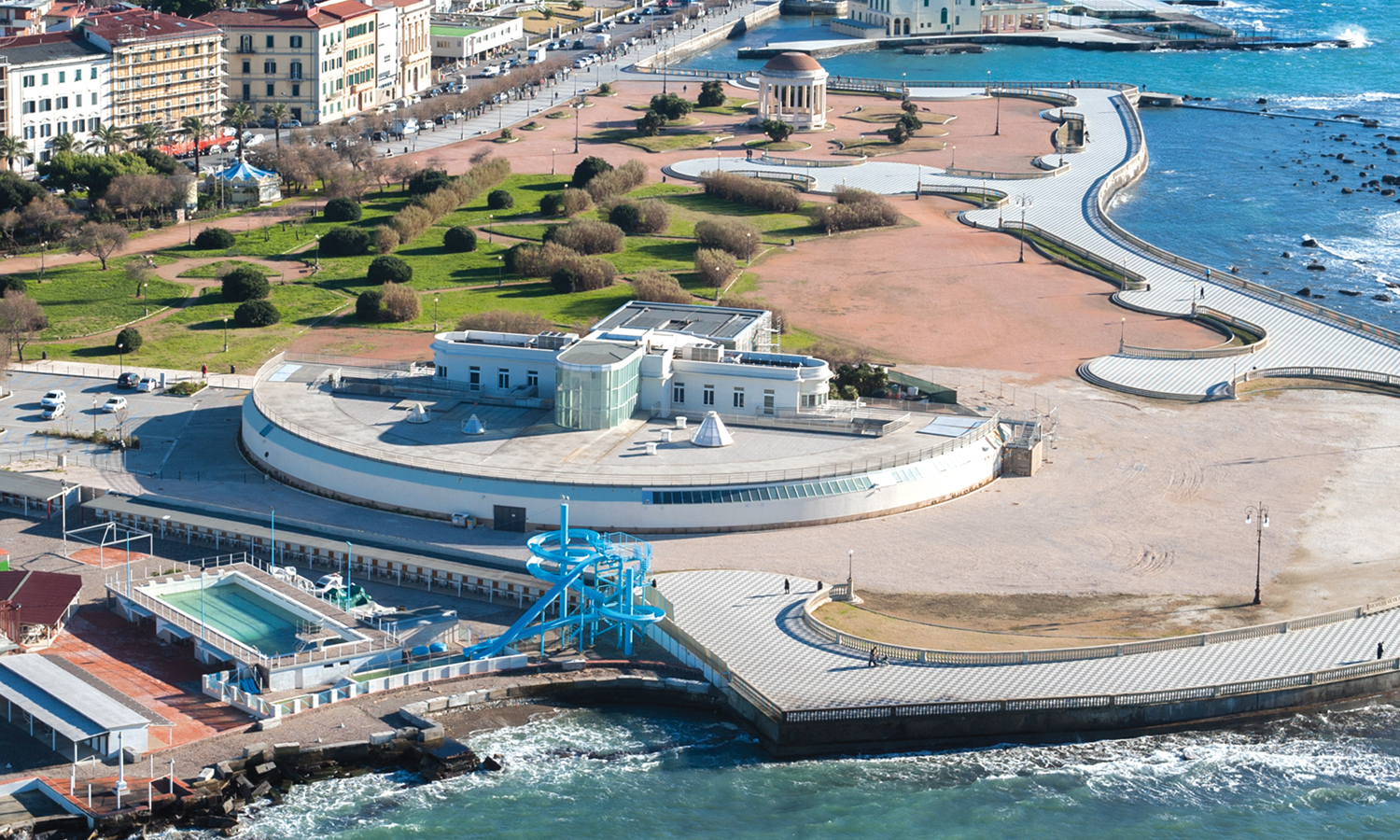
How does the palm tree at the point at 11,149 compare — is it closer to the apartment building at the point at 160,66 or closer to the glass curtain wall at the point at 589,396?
the apartment building at the point at 160,66

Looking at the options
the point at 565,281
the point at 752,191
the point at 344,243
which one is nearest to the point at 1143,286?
the point at 752,191

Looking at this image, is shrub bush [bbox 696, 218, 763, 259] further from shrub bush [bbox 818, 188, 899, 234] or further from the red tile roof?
the red tile roof

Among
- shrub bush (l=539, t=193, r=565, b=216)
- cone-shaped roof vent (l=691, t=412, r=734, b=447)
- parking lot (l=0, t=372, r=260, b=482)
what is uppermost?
shrub bush (l=539, t=193, r=565, b=216)

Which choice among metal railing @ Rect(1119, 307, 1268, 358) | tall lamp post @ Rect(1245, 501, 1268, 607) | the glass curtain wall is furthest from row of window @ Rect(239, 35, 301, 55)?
A: tall lamp post @ Rect(1245, 501, 1268, 607)

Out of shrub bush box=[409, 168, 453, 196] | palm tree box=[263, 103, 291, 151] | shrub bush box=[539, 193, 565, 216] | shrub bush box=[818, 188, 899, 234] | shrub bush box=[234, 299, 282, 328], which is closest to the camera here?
shrub bush box=[234, 299, 282, 328]

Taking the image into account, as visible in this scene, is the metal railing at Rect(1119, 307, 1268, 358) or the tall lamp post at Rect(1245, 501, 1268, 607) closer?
the tall lamp post at Rect(1245, 501, 1268, 607)

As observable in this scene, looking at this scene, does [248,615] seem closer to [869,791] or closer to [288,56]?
[869,791]

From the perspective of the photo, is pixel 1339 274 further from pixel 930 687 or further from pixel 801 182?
pixel 930 687

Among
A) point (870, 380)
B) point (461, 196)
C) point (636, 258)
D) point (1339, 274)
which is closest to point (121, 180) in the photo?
point (461, 196)
